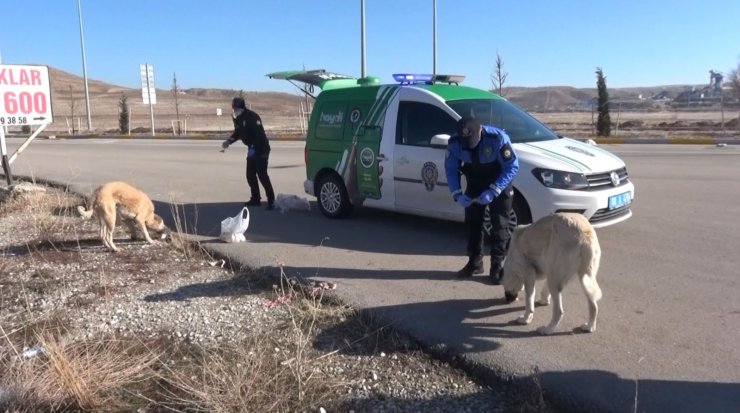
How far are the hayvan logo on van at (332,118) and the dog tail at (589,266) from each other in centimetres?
533

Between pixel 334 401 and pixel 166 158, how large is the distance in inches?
739

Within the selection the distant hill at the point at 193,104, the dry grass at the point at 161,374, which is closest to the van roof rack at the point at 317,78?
the dry grass at the point at 161,374

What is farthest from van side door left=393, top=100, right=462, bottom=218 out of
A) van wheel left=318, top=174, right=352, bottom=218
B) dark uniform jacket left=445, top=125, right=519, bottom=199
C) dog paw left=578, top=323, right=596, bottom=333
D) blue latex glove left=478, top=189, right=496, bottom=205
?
dog paw left=578, top=323, right=596, bottom=333

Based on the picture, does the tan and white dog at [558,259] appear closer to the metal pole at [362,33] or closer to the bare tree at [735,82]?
the metal pole at [362,33]

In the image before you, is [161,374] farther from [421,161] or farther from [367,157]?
[367,157]

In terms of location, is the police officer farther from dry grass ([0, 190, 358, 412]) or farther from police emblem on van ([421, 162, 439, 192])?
dry grass ([0, 190, 358, 412])

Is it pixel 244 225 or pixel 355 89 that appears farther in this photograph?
pixel 355 89

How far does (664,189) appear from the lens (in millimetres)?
11711

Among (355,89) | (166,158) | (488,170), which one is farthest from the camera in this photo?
(166,158)

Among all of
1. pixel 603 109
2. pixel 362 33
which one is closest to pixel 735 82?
pixel 603 109

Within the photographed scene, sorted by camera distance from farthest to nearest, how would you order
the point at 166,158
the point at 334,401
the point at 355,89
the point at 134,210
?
1. the point at 166,158
2. the point at 355,89
3. the point at 134,210
4. the point at 334,401

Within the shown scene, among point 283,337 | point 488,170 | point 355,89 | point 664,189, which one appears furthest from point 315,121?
point 664,189

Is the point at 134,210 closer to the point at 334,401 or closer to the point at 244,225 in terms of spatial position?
the point at 244,225

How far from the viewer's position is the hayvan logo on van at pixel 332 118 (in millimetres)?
9344
